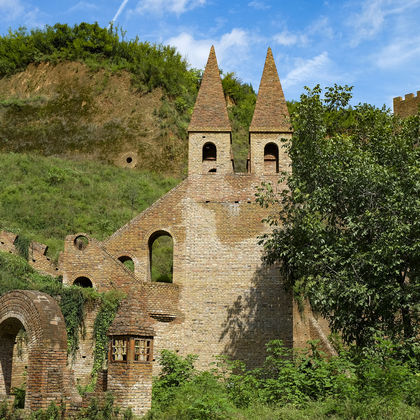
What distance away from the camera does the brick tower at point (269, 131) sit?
21.2m

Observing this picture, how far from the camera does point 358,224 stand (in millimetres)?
14320

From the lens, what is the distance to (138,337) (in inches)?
454

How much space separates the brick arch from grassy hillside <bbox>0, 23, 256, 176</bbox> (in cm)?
→ 2771

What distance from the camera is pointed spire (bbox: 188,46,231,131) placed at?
846 inches

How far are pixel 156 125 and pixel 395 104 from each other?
54.8ft

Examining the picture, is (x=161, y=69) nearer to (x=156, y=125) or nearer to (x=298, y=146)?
(x=156, y=125)

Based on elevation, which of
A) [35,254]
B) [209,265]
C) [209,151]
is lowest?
[209,265]

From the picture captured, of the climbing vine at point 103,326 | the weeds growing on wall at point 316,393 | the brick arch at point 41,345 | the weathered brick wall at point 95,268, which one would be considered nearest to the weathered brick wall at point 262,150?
the weathered brick wall at point 95,268

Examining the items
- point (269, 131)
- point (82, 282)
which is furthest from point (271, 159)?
point (82, 282)

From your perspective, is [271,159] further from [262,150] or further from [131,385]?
[131,385]

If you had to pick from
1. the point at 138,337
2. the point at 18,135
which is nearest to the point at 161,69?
the point at 18,135

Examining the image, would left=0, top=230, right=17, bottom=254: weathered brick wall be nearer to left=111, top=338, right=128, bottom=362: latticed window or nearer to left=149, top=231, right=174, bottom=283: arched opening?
left=149, top=231, right=174, bottom=283: arched opening

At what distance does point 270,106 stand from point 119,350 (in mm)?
13386

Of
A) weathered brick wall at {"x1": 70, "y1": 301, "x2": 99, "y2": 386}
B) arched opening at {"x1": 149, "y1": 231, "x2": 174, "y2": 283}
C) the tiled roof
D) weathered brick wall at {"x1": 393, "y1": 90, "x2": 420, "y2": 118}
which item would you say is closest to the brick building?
weathered brick wall at {"x1": 70, "y1": 301, "x2": 99, "y2": 386}
